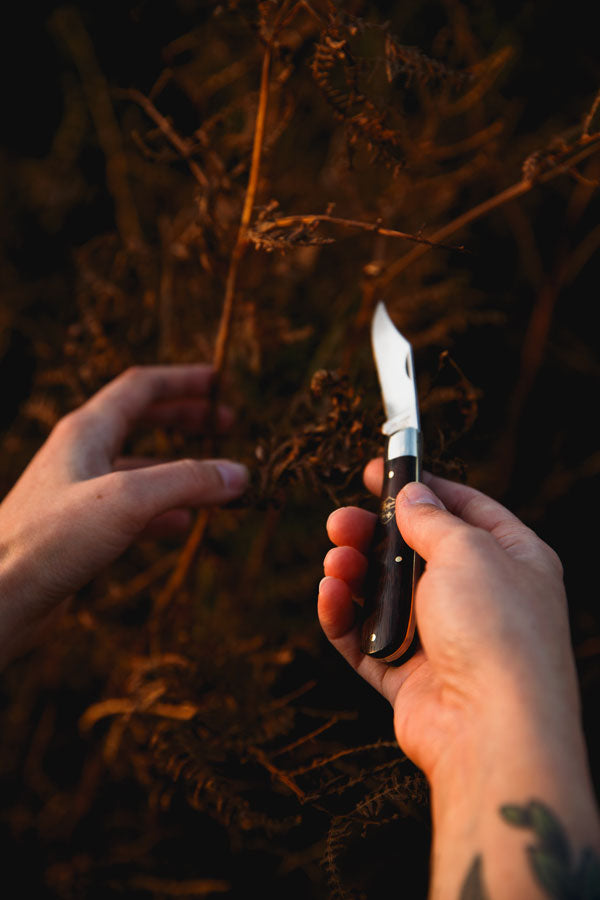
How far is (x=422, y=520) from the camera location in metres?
0.73

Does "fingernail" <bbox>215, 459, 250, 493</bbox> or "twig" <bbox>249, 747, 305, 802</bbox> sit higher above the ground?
"fingernail" <bbox>215, 459, 250, 493</bbox>

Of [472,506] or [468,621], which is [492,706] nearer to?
[468,621]

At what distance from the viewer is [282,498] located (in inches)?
37.8

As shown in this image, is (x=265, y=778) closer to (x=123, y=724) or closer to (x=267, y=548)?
(x=123, y=724)

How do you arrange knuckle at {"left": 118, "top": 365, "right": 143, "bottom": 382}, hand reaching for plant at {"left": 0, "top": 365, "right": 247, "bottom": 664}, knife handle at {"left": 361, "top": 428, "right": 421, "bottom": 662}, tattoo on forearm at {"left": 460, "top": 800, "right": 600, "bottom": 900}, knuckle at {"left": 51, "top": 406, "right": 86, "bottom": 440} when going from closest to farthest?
tattoo on forearm at {"left": 460, "top": 800, "right": 600, "bottom": 900}, knife handle at {"left": 361, "top": 428, "right": 421, "bottom": 662}, hand reaching for plant at {"left": 0, "top": 365, "right": 247, "bottom": 664}, knuckle at {"left": 51, "top": 406, "right": 86, "bottom": 440}, knuckle at {"left": 118, "top": 365, "right": 143, "bottom": 382}

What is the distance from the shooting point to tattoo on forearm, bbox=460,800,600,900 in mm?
511

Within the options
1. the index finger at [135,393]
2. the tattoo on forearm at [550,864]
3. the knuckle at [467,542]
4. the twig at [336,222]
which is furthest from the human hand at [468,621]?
the index finger at [135,393]

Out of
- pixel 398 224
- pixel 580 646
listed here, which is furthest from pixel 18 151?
pixel 580 646

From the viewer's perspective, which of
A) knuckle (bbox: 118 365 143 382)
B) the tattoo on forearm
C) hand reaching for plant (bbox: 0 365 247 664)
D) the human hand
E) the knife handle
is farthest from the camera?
knuckle (bbox: 118 365 143 382)

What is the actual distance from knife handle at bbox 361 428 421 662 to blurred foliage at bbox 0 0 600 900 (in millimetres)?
76

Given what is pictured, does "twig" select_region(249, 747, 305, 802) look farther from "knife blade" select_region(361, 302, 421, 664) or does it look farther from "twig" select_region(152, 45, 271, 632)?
"twig" select_region(152, 45, 271, 632)

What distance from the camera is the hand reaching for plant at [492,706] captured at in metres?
0.54

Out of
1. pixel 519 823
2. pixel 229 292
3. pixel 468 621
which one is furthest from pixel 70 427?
pixel 519 823

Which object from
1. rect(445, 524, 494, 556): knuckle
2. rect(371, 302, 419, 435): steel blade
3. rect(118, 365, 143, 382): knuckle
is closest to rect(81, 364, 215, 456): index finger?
rect(118, 365, 143, 382): knuckle
